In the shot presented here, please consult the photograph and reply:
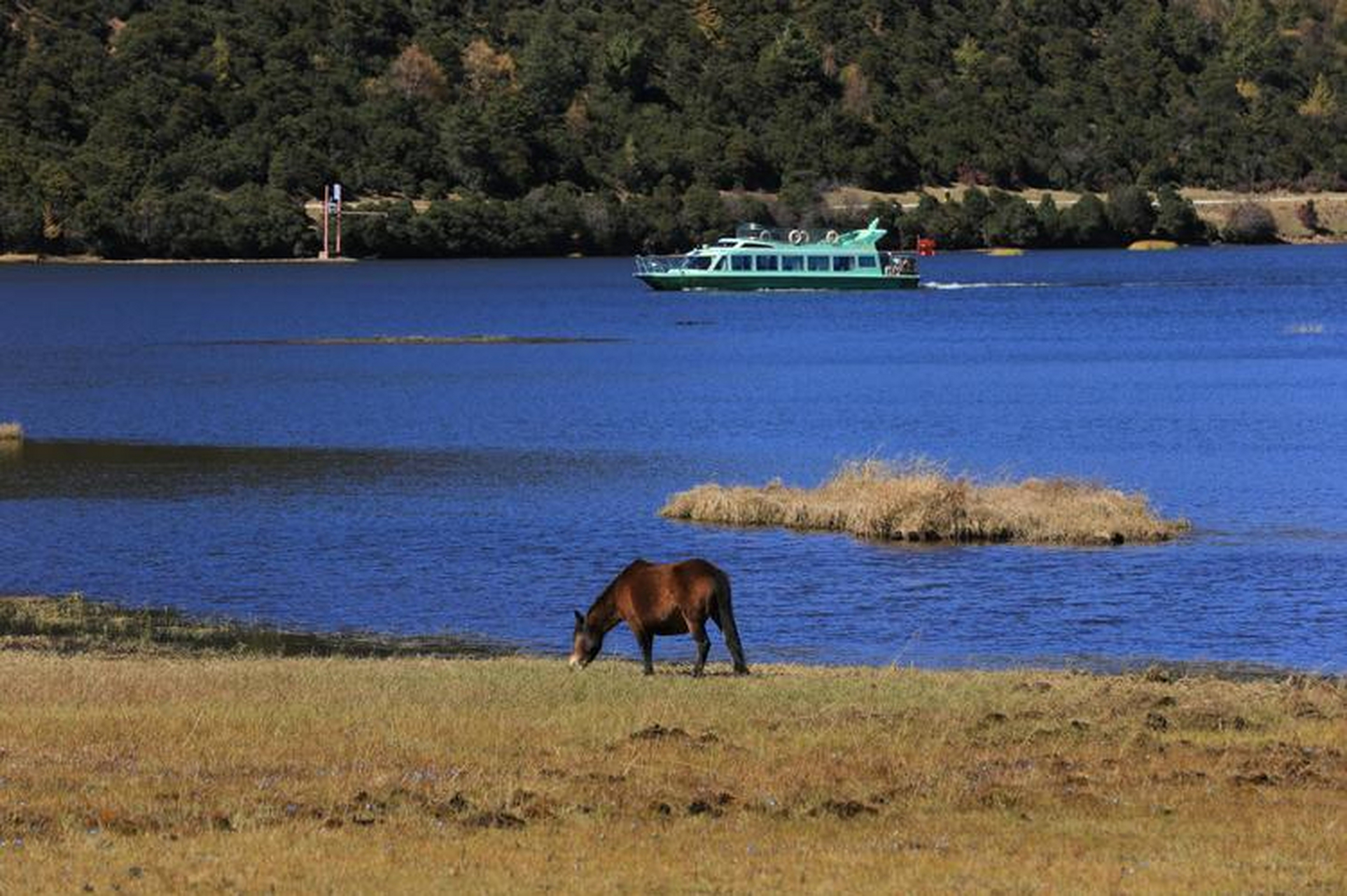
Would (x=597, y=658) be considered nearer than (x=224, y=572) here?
Yes

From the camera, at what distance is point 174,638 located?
110 feet

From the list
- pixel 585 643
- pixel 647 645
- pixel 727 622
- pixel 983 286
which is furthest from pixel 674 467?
pixel 983 286

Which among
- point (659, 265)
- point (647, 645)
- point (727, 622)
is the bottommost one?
point (659, 265)

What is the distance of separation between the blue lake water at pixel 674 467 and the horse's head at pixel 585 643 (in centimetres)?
729

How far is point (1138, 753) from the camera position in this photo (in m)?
20.8

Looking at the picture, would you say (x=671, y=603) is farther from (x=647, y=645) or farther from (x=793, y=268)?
(x=793, y=268)

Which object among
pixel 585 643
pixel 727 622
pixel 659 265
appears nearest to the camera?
pixel 727 622

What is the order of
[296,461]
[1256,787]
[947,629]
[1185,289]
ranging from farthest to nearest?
[1185,289]
[296,461]
[947,629]
[1256,787]

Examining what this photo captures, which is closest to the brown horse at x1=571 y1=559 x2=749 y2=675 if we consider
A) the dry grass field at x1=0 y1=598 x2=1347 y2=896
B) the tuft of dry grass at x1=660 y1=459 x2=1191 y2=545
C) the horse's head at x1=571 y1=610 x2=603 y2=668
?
the horse's head at x1=571 y1=610 x2=603 y2=668

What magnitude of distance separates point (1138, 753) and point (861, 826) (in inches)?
159

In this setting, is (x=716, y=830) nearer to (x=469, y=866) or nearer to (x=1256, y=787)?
(x=469, y=866)

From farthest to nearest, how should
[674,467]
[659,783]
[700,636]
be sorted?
1. [674,467]
2. [700,636]
3. [659,783]

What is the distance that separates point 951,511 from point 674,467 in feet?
60.0

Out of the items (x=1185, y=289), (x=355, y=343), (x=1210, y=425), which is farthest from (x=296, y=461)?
(x=1185, y=289)
